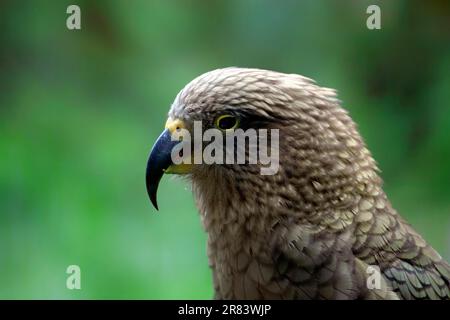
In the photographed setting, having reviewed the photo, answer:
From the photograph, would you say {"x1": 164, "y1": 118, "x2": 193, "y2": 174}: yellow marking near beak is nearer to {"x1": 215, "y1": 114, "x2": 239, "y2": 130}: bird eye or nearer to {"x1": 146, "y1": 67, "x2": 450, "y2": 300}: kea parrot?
{"x1": 146, "y1": 67, "x2": 450, "y2": 300}: kea parrot

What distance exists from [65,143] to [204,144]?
6.97ft

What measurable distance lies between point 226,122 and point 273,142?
0.47 feet

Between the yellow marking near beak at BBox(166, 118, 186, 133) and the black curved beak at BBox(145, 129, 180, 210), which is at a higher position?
the yellow marking near beak at BBox(166, 118, 186, 133)

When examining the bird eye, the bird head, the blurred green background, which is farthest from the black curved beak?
the blurred green background

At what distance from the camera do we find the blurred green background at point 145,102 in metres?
3.69

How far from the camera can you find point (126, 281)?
138 inches

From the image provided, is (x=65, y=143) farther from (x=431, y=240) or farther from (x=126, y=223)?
(x=431, y=240)

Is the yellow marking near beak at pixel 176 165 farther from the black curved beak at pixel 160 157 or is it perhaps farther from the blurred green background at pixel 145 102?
the blurred green background at pixel 145 102

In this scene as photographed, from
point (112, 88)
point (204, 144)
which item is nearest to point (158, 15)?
point (112, 88)

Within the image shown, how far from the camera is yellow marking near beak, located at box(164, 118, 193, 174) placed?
2.05 m

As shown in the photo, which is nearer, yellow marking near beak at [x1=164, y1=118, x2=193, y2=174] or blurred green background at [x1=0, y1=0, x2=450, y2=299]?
yellow marking near beak at [x1=164, y1=118, x2=193, y2=174]

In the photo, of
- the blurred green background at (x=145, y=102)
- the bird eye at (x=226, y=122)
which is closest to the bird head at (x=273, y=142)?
the bird eye at (x=226, y=122)

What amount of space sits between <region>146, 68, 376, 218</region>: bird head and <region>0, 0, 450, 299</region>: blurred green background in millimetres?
1556

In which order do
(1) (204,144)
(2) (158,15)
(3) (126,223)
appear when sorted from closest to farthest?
(1) (204,144) < (3) (126,223) < (2) (158,15)
